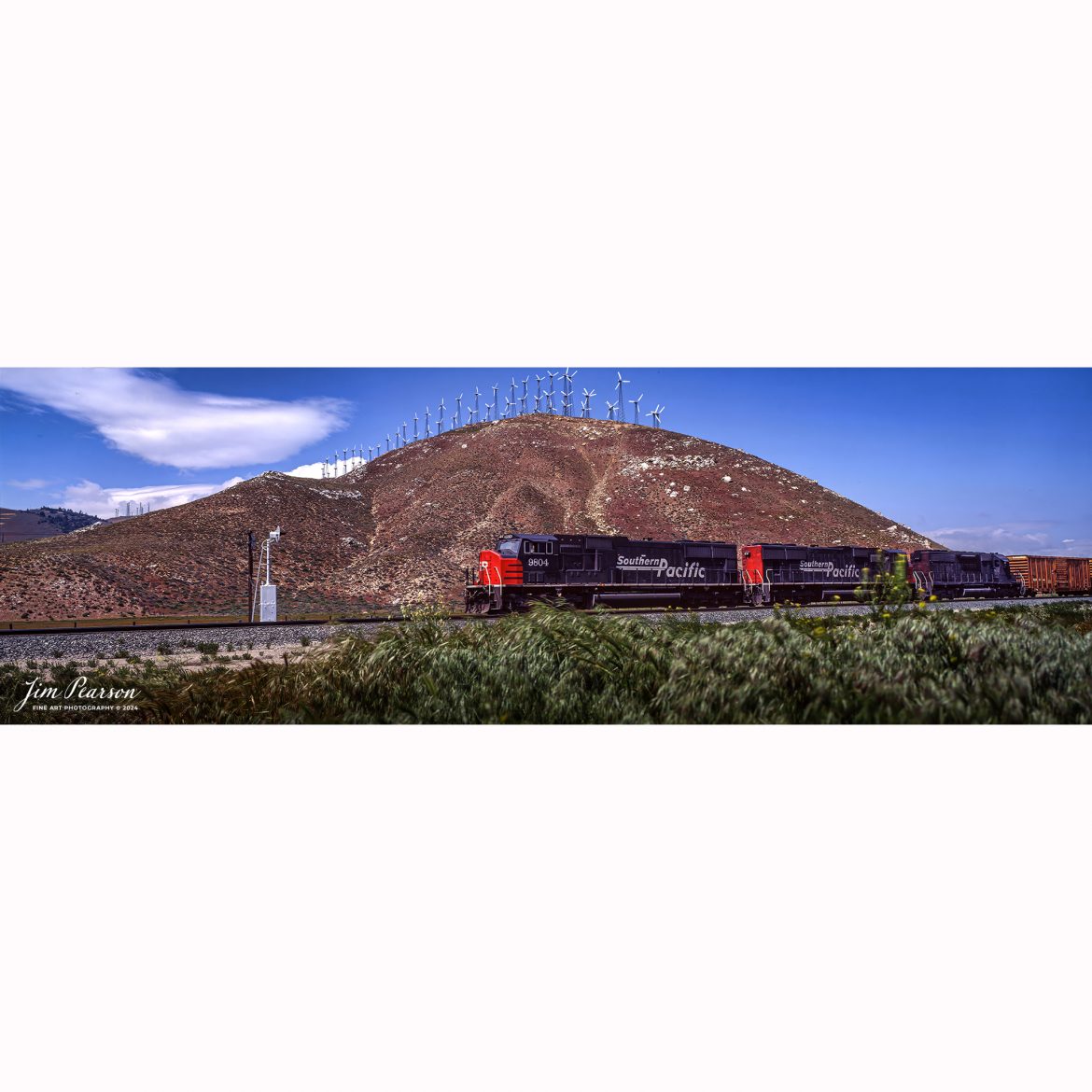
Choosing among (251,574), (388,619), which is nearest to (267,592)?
(251,574)

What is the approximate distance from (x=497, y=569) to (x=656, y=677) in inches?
129

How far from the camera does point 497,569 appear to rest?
815 centimetres

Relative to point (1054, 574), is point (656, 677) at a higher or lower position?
lower

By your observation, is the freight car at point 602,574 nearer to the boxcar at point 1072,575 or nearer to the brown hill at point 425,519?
the brown hill at point 425,519

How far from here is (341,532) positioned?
8477 millimetres

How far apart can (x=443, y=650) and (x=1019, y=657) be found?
405 centimetres

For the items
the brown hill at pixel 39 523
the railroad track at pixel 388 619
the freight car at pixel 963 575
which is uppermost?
the brown hill at pixel 39 523

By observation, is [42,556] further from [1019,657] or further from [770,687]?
[1019,657]

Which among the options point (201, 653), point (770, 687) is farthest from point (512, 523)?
point (770, 687)

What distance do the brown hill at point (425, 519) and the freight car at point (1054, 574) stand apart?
1.08 metres

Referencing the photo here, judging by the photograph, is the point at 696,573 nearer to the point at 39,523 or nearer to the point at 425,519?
the point at 425,519

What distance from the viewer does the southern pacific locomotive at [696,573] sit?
708 cm

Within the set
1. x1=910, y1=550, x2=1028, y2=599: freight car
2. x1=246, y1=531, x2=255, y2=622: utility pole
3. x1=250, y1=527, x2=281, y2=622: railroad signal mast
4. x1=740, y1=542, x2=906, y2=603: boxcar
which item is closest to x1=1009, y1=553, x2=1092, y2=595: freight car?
x1=910, y1=550, x2=1028, y2=599: freight car
